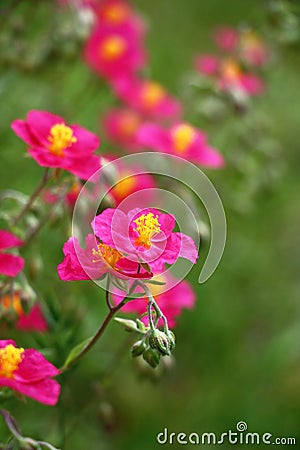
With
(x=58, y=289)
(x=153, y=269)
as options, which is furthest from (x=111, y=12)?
(x=153, y=269)

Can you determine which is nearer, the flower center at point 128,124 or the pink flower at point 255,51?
the pink flower at point 255,51

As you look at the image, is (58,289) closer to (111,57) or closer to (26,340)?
(26,340)

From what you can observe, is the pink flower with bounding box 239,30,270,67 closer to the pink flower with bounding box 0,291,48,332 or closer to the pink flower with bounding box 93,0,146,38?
the pink flower with bounding box 93,0,146,38

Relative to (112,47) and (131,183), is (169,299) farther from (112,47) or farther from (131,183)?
(112,47)

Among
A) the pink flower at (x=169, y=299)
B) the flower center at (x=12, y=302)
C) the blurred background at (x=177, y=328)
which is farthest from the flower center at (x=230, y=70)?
the flower center at (x=12, y=302)

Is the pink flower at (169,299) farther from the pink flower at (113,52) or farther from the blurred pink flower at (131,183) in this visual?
the pink flower at (113,52)
